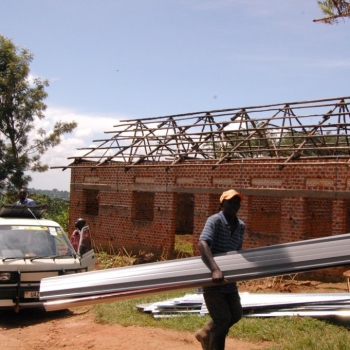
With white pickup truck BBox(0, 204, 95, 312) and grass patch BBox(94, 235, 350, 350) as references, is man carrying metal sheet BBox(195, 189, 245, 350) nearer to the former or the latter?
grass patch BBox(94, 235, 350, 350)

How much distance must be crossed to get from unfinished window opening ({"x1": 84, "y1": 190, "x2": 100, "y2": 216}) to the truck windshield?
32.5ft

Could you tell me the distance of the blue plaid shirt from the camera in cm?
525

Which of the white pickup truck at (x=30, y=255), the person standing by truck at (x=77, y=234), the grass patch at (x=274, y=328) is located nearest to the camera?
the grass patch at (x=274, y=328)

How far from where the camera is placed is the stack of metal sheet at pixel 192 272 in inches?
200

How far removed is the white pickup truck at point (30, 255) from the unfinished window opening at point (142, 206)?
7.41m

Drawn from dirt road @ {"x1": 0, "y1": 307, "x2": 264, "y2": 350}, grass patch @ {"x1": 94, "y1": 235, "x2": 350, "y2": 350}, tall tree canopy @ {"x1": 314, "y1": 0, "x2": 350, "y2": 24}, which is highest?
tall tree canopy @ {"x1": 314, "y1": 0, "x2": 350, "y2": 24}

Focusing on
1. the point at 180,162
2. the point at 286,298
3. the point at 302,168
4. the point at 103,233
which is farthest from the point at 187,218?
the point at 286,298

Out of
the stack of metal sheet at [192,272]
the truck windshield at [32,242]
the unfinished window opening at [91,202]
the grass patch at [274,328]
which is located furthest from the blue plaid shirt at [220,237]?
the unfinished window opening at [91,202]

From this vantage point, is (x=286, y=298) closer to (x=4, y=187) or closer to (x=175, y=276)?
(x=175, y=276)

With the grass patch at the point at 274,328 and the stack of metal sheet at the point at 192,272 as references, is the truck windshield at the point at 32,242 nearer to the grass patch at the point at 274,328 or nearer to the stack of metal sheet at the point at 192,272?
the grass patch at the point at 274,328

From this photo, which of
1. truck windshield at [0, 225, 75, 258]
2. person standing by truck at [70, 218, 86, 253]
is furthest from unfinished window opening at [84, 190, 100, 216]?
truck windshield at [0, 225, 75, 258]

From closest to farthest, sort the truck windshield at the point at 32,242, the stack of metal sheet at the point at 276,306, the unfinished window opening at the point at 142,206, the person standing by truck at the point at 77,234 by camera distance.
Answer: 1. the stack of metal sheet at the point at 276,306
2. the truck windshield at the point at 32,242
3. the person standing by truck at the point at 77,234
4. the unfinished window opening at the point at 142,206

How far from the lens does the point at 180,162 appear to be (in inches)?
649

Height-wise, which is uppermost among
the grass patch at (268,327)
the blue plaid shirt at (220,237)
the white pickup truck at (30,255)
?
the blue plaid shirt at (220,237)
